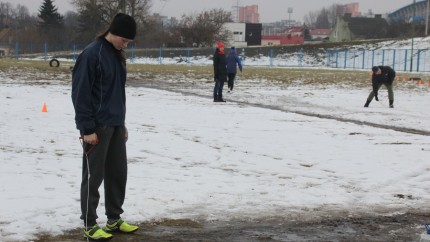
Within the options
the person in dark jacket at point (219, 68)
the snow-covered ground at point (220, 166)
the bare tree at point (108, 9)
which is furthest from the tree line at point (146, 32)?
the snow-covered ground at point (220, 166)

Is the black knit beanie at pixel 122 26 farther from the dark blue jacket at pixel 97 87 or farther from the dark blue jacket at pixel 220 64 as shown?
the dark blue jacket at pixel 220 64

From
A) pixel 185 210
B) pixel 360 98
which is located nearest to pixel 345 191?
pixel 185 210

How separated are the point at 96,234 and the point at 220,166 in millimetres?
3415

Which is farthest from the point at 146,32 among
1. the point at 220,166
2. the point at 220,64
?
the point at 220,166

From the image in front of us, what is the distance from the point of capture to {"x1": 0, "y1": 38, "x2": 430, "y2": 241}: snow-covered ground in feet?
18.5

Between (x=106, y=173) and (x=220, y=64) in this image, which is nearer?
(x=106, y=173)

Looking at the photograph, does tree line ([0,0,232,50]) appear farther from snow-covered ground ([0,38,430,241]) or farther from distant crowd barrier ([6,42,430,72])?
snow-covered ground ([0,38,430,241])

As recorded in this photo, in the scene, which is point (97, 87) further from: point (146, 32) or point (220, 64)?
point (146, 32)

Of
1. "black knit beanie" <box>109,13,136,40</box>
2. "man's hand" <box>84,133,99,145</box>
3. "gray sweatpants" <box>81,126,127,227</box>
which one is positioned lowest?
"gray sweatpants" <box>81,126,127,227</box>

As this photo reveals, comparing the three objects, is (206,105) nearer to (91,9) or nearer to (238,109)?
(238,109)

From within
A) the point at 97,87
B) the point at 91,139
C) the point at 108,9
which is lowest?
the point at 91,139

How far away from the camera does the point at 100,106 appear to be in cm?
446

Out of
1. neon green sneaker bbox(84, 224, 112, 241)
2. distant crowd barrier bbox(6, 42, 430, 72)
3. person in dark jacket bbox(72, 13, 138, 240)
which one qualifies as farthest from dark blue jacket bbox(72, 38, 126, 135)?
distant crowd barrier bbox(6, 42, 430, 72)

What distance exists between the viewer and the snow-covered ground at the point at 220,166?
5.64m
